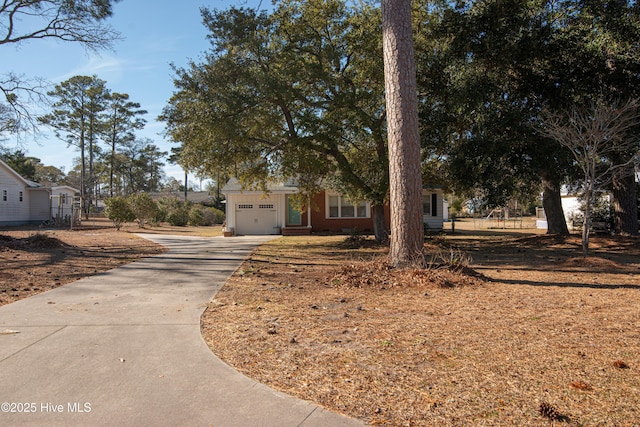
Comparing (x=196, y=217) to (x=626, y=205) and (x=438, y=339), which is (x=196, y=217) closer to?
(x=626, y=205)

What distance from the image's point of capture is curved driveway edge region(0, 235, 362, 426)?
304cm

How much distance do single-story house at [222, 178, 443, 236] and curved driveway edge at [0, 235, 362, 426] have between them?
701 inches

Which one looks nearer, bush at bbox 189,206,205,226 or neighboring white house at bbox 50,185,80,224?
neighboring white house at bbox 50,185,80,224

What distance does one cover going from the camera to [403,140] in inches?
310

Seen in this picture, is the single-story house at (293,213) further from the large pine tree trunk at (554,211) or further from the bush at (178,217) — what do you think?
the bush at (178,217)

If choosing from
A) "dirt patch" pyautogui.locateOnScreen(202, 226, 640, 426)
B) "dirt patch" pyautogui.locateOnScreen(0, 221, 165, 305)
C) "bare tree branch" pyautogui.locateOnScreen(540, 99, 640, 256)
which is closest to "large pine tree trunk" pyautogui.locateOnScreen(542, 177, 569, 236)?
"bare tree branch" pyautogui.locateOnScreen(540, 99, 640, 256)

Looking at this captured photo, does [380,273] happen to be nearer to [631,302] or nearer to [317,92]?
[631,302]

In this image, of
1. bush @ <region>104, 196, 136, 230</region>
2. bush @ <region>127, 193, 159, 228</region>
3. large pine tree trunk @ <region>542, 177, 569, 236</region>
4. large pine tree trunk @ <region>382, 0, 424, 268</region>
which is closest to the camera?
large pine tree trunk @ <region>382, 0, 424, 268</region>

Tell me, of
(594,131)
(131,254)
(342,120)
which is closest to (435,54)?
(342,120)

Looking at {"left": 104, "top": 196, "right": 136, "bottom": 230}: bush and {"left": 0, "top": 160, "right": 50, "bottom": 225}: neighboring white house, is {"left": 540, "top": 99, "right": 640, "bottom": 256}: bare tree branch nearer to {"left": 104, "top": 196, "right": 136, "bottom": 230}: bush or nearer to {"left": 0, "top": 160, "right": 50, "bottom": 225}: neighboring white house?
{"left": 104, "top": 196, "right": 136, "bottom": 230}: bush

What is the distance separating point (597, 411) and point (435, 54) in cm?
1271

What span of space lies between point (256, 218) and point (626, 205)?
17.7m

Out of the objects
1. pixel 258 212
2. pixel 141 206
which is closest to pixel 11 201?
pixel 141 206

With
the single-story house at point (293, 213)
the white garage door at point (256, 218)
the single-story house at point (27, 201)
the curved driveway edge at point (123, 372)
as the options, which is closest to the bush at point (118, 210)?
the single-story house at point (27, 201)
